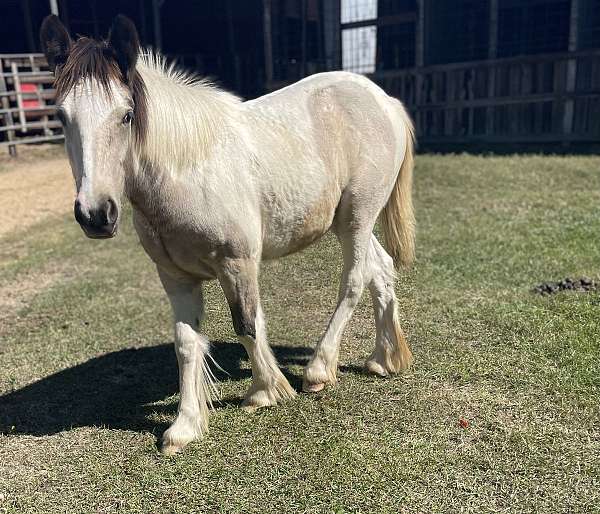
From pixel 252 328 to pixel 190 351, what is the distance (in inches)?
14.9

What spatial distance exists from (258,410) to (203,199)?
1.34 metres

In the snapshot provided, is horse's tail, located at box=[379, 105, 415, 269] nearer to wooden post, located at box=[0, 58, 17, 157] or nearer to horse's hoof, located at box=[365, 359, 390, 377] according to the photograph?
horse's hoof, located at box=[365, 359, 390, 377]

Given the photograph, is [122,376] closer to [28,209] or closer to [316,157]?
[316,157]

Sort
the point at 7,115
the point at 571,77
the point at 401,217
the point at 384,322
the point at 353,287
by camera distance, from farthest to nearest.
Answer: the point at 7,115, the point at 571,77, the point at 401,217, the point at 384,322, the point at 353,287

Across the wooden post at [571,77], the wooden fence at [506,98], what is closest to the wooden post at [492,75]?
the wooden fence at [506,98]

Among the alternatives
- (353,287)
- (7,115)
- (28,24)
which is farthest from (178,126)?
(28,24)

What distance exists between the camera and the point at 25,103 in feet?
48.5

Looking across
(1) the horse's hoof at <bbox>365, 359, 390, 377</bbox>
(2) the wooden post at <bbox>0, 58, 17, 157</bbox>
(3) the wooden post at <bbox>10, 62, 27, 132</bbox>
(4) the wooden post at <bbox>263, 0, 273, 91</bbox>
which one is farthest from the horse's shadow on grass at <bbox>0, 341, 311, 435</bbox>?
(4) the wooden post at <bbox>263, 0, 273, 91</bbox>

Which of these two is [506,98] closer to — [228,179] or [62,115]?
[228,179]

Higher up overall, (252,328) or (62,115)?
(62,115)

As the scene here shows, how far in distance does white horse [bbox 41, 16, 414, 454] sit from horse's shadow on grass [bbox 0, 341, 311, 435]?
0.49 metres

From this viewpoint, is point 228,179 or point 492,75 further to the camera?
point 492,75

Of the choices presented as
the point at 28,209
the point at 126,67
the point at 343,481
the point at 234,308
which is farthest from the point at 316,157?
the point at 28,209

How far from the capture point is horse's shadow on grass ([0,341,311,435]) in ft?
10.8
